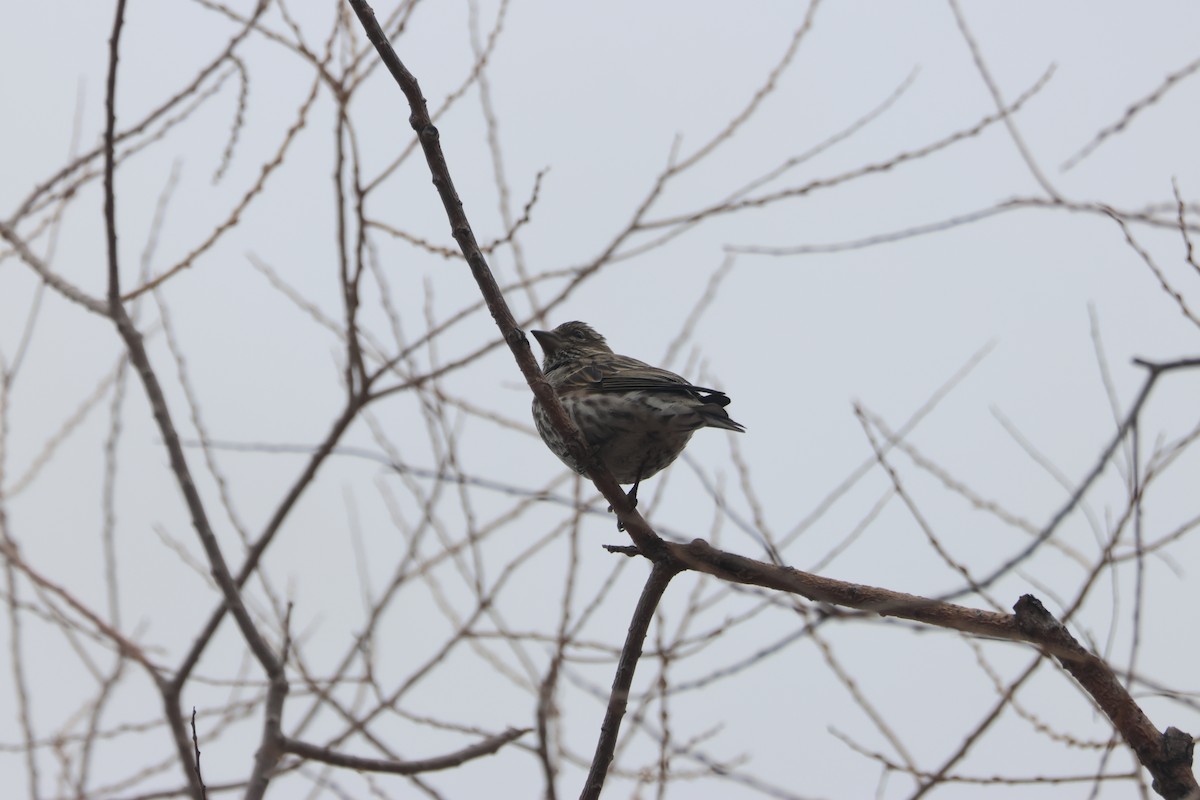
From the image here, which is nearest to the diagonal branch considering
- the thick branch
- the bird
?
the thick branch

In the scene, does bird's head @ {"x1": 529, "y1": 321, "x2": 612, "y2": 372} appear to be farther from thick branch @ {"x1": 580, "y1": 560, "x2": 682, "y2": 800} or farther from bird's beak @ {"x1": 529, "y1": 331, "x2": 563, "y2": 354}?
thick branch @ {"x1": 580, "y1": 560, "x2": 682, "y2": 800}

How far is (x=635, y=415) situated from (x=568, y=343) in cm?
164

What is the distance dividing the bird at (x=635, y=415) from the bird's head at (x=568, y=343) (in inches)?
26.2

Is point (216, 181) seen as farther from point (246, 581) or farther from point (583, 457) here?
point (583, 457)

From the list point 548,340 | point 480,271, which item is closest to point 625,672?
point 480,271

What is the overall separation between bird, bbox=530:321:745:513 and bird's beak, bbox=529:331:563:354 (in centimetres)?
62

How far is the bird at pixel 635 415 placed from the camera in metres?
6.22

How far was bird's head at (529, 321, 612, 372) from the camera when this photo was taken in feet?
24.9

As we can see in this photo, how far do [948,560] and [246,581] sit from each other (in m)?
3.81

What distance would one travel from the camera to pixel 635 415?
6.32 meters

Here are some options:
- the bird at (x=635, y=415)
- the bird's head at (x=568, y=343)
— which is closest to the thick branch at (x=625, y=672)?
the bird at (x=635, y=415)

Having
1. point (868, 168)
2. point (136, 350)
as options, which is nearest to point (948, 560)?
point (868, 168)

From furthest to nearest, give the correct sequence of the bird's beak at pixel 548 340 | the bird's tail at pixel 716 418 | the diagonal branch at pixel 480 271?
the bird's beak at pixel 548 340 → the bird's tail at pixel 716 418 → the diagonal branch at pixel 480 271

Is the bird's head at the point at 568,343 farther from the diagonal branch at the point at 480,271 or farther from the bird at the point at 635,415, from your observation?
the diagonal branch at the point at 480,271
